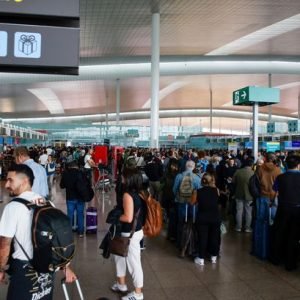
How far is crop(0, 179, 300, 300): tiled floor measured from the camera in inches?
167

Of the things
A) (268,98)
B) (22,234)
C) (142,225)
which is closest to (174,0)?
(268,98)

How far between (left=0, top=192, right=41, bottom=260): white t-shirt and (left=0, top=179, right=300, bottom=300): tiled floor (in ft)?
6.23

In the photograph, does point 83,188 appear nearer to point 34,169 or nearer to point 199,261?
point 34,169

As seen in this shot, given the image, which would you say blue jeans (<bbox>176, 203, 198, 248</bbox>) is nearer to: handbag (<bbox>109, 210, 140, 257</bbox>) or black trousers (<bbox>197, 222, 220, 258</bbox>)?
black trousers (<bbox>197, 222, 220, 258</bbox>)

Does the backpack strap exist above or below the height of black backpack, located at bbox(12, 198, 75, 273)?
above

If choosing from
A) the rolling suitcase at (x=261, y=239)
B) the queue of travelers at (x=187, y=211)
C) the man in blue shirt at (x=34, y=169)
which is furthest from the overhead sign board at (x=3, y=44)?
the rolling suitcase at (x=261, y=239)

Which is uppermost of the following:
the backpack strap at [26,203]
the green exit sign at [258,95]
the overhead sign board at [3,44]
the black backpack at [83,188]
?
the green exit sign at [258,95]

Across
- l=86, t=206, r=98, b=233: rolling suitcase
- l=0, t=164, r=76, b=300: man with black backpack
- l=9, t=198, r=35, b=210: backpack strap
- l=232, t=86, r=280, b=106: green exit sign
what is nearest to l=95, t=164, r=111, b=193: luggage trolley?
l=232, t=86, r=280, b=106: green exit sign

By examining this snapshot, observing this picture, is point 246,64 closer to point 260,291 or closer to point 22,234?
point 260,291

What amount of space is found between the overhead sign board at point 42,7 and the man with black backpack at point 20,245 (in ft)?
3.81

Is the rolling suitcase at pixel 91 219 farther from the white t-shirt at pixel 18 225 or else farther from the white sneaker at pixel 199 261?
the white t-shirt at pixel 18 225

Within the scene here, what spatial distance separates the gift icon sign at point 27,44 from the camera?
279 cm

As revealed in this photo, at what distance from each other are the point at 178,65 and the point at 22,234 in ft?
80.4

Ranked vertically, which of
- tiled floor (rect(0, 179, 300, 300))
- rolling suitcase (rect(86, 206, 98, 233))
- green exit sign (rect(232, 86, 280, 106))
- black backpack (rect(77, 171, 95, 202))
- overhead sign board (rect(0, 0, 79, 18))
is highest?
green exit sign (rect(232, 86, 280, 106))
